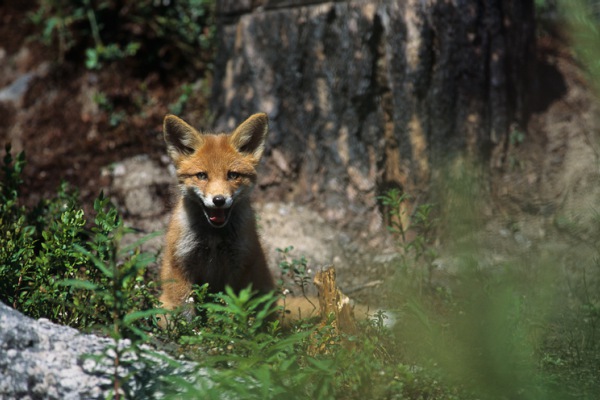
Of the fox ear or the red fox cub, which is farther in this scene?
the fox ear

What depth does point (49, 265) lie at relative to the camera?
3.74 metres

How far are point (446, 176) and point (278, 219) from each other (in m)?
4.23

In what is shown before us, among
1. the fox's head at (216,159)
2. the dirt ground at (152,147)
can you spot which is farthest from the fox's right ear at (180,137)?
the dirt ground at (152,147)

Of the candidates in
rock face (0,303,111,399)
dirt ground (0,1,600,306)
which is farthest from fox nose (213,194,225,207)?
dirt ground (0,1,600,306)

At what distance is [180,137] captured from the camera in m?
4.70

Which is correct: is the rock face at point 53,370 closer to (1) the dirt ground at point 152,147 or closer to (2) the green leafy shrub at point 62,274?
(2) the green leafy shrub at point 62,274

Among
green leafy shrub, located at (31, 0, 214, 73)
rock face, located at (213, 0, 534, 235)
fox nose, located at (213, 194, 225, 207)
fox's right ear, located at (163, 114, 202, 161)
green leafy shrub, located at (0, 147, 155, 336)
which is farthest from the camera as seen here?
green leafy shrub, located at (31, 0, 214, 73)

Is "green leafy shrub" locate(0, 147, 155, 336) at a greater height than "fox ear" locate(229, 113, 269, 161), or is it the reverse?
"fox ear" locate(229, 113, 269, 161)

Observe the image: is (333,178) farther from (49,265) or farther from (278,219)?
(49,265)

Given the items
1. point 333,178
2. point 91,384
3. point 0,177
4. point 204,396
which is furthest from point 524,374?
point 0,177

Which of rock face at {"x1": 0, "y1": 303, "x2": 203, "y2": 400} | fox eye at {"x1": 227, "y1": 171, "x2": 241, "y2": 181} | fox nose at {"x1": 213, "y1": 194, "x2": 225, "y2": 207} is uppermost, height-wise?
fox eye at {"x1": 227, "y1": 171, "x2": 241, "y2": 181}

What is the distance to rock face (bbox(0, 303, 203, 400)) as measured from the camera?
2.89 m

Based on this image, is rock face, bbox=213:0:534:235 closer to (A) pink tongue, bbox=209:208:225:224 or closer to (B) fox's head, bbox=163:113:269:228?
(B) fox's head, bbox=163:113:269:228

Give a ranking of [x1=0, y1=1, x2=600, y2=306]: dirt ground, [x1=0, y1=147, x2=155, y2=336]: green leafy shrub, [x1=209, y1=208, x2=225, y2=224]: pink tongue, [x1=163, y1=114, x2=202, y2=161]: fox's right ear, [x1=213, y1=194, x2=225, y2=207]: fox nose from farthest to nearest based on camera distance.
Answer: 1. [x1=0, y1=1, x2=600, y2=306]: dirt ground
2. [x1=163, y1=114, x2=202, y2=161]: fox's right ear
3. [x1=209, y1=208, x2=225, y2=224]: pink tongue
4. [x1=213, y1=194, x2=225, y2=207]: fox nose
5. [x1=0, y1=147, x2=155, y2=336]: green leafy shrub
